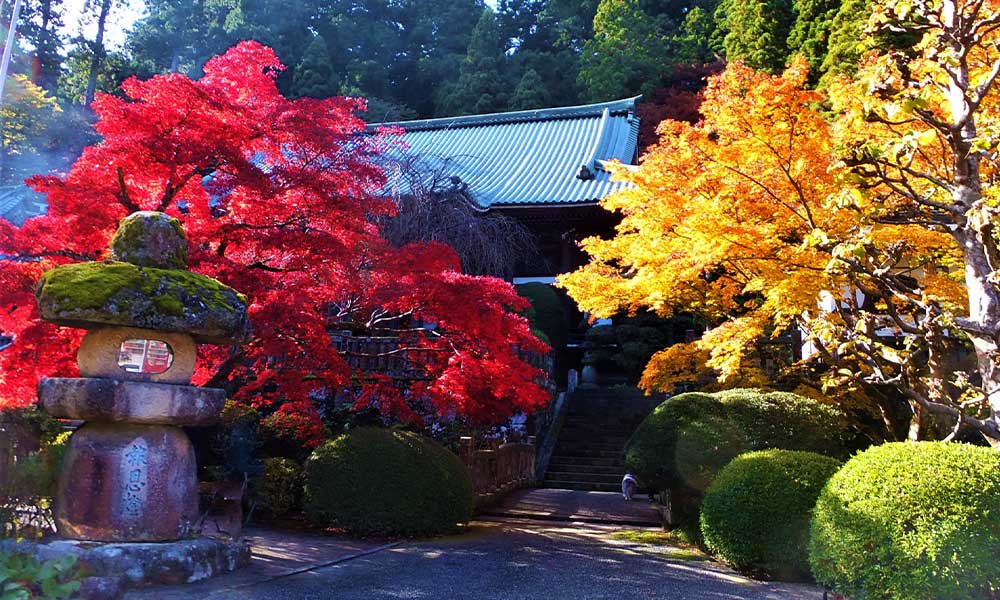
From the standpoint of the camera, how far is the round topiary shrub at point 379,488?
794 centimetres

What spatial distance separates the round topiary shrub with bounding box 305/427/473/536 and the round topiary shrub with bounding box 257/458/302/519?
69cm

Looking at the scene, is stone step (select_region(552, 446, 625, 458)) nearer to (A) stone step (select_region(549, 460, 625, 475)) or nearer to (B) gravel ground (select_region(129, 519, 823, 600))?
(A) stone step (select_region(549, 460, 625, 475))

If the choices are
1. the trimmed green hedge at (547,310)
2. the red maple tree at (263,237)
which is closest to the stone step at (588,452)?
the trimmed green hedge at (547,310)

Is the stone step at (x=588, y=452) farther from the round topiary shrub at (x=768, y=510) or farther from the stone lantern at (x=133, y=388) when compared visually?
the stone lantern at (x=133, y=388)

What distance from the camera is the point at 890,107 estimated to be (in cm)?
522

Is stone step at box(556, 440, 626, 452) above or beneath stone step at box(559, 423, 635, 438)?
beneath

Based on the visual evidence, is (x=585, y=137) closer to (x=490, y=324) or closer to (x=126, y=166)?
(x=490, y=324)

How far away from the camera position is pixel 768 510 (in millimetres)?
6426

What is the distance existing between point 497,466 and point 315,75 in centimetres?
2590

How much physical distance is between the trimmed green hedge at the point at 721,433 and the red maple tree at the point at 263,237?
143 cm

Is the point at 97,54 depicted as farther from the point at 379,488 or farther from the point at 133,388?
the point at 133,388

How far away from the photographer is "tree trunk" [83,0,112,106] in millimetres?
28875

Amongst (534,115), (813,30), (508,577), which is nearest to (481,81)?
(534,115)

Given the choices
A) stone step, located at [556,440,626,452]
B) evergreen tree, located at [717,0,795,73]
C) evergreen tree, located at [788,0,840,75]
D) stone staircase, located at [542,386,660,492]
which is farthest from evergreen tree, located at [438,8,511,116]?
stone step, located at [556,440,626,452]
